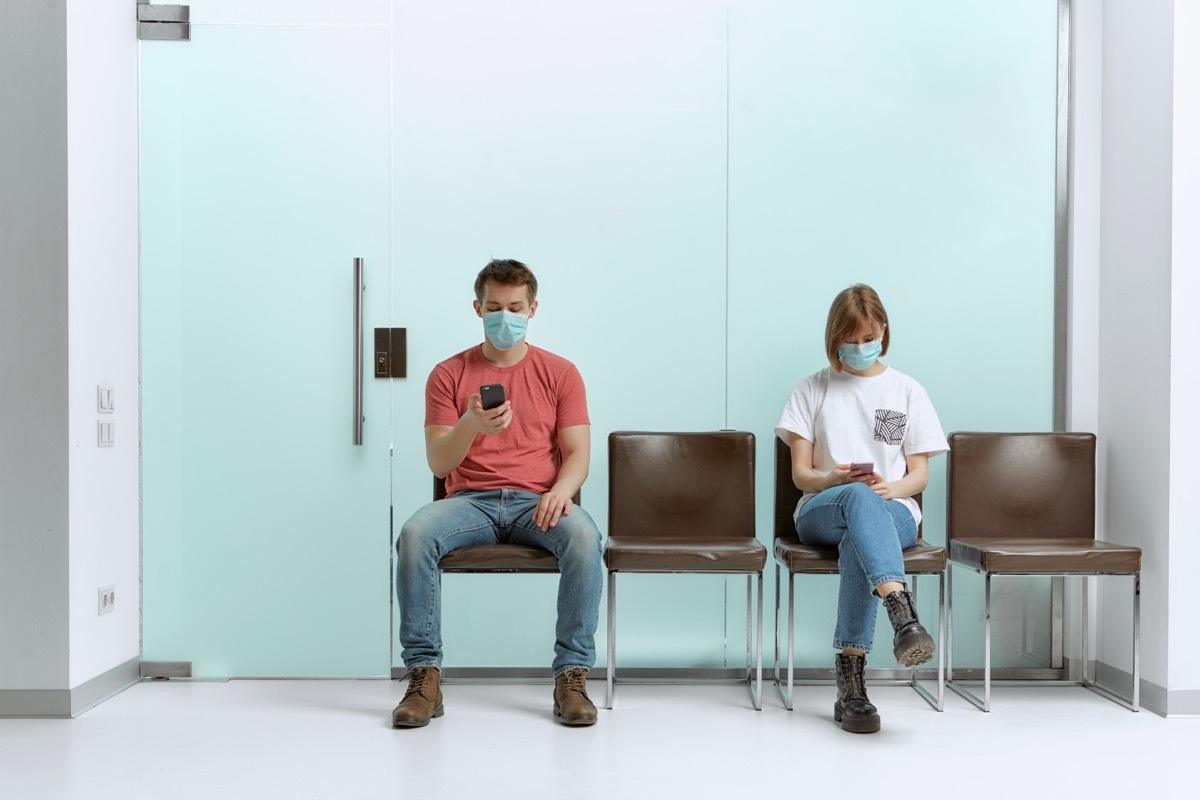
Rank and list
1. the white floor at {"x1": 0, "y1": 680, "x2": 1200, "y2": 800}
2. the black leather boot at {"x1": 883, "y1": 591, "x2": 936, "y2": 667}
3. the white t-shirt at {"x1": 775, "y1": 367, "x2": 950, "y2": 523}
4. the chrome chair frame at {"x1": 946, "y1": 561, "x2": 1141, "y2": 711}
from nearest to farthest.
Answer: the white floor at {"x1": 0, "y1": 680, "x2": 1200, "y2": 800}, the black leather boot at {"x1": 883, "y1": 591, "x2": 936, "y2": 667}, the chrome chair frame at {"x1": 946, "y1": 561, "x2": 1141, "y2": 711}, the white t-shirt at {"x1": 775, "y1": 367, "x2": 950, "y2": 523}

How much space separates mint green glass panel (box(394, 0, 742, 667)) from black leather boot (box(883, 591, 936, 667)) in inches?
35.3

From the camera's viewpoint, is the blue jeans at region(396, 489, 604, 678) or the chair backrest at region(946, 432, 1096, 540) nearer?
the blue jeans at region(396, 489, 604, 678)

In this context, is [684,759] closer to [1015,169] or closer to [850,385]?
[850,385]

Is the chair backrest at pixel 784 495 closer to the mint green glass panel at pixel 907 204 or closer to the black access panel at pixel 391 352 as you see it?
the mint green glass panel at pixel 907 204

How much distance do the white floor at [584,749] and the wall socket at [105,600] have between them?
277 millimetres

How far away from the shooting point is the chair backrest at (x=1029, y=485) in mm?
3299

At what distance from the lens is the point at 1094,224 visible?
11.4 feet

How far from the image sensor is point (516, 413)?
10.1 ft

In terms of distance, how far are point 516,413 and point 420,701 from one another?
86 cm

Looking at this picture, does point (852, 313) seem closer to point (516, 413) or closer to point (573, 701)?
point (516, 413)

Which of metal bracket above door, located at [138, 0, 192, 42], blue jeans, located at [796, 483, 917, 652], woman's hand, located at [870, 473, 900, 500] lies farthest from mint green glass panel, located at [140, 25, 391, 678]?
woman's hand, located at [870, 473, 900, 500]

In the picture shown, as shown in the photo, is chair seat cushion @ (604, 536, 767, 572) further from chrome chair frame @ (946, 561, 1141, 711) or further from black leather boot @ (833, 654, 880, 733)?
chrome chair frame @ (946, 561, 1141, 711)

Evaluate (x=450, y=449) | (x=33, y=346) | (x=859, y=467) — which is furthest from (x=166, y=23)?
(x=859, y=467)

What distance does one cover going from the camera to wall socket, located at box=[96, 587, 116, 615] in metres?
3.11
